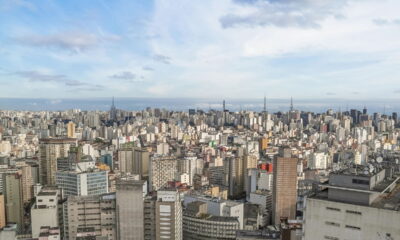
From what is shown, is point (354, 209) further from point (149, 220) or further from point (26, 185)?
point (26, 185)

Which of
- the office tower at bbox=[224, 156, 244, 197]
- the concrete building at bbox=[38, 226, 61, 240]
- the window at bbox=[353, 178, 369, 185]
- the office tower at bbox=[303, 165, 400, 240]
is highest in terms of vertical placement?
the window at bbox=[353, 178, 369, 185]

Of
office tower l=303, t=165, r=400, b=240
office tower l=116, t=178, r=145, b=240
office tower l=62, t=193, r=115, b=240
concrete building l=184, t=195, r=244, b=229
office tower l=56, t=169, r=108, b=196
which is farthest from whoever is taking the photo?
office tower l=56, t=169, r=108, b=196

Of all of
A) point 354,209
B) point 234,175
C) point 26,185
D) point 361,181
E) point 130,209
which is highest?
point 361,181

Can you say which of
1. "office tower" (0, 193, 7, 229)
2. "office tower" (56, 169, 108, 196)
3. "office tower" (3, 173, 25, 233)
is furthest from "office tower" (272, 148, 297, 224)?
"office tower" (0, 193, 7, 229)

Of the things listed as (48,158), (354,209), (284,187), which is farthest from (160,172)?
(354,209)

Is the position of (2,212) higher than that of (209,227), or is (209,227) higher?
(209,227)

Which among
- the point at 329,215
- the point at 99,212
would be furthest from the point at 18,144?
the point at 329,215

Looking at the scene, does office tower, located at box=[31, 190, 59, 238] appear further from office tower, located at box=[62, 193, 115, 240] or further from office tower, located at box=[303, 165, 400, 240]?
office tower, located at box=[303, 165, 400, 240]
